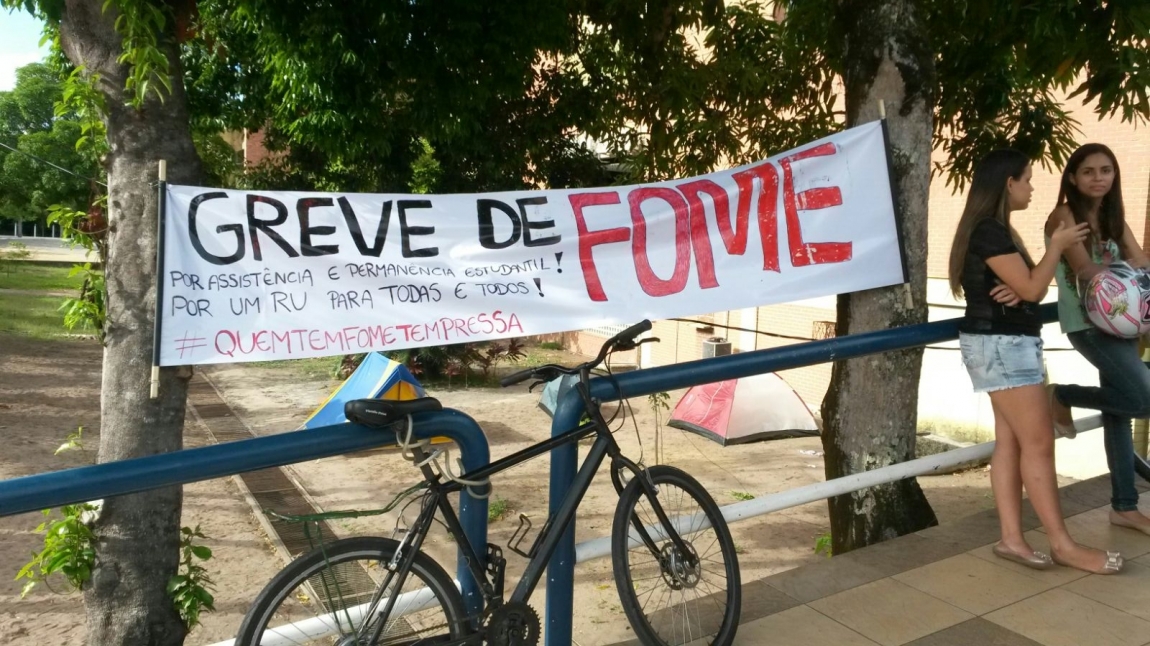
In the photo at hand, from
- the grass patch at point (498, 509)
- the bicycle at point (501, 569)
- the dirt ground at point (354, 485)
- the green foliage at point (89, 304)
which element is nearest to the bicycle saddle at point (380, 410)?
the bicycle at point (501, 569)

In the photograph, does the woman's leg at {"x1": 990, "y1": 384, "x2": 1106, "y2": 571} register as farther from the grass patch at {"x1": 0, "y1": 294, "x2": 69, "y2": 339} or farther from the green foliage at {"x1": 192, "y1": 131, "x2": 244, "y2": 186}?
the grass patch at {"x1": 0, "y1": 294, "x2": 69, "y2": 339}

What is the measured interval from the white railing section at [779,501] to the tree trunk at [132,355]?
1.10 meters

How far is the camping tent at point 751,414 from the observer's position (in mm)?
13234

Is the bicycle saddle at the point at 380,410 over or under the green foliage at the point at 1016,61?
under

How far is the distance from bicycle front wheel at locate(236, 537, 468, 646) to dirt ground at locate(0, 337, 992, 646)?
1262 millimetres

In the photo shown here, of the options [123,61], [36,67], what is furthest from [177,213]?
[36,67]

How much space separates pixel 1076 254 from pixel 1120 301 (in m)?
0.24

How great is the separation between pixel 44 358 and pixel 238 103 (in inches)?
358

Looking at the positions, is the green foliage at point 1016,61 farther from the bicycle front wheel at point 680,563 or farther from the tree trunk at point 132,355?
the tree trunk at point 132,355

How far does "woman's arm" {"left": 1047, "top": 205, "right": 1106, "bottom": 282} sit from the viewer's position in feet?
12.3

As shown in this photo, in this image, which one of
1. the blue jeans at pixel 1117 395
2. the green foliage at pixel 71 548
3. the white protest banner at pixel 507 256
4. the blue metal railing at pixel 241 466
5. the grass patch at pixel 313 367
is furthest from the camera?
the grass patch at pixel 313 367

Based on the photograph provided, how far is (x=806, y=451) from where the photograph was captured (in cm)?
1284

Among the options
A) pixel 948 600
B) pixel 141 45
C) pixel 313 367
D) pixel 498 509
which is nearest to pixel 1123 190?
pixel 498 509

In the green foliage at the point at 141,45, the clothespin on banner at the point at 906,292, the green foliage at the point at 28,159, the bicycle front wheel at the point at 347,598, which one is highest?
the green foliage at the point at 28,159
